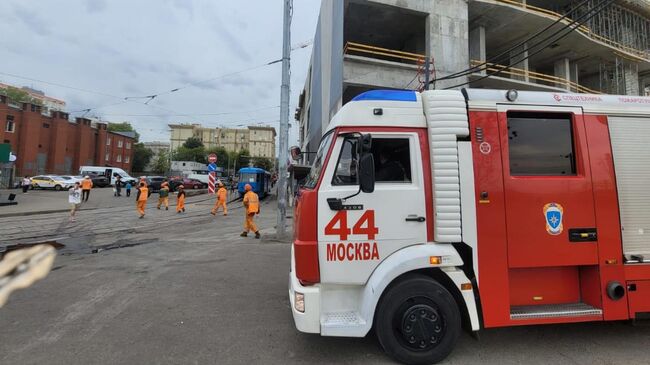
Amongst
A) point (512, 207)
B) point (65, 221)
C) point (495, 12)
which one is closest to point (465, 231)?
point (512, 207)

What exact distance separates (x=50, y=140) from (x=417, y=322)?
2577 inches

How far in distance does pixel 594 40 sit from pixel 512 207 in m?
25.1

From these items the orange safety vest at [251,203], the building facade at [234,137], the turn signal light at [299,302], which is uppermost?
the building facade at [234,137]

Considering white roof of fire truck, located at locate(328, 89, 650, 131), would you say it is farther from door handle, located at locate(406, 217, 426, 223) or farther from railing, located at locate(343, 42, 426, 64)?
A: railing, located at locate(343, 42, 426, 64)

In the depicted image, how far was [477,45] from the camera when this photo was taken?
2022 cm

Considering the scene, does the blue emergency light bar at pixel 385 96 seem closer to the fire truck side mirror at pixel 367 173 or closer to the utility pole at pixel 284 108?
the fire truck side mirror at pixel 367 173

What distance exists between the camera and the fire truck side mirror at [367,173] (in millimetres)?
3732

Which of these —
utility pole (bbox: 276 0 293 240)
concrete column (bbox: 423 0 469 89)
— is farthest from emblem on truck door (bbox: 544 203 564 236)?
concrete column (bbox: 423 0 469 89)

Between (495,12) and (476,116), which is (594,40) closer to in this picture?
(495,12)

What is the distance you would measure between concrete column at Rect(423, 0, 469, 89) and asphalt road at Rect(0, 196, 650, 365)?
43.6 feet

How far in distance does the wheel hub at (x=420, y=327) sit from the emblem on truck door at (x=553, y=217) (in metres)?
1.60

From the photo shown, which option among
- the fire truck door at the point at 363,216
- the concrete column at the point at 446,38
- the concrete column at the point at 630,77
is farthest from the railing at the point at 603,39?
the fire truck door at the point at 363,216

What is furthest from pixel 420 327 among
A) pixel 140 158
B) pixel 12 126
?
pixel 140 158

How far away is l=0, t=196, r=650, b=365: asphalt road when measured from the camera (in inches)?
157
